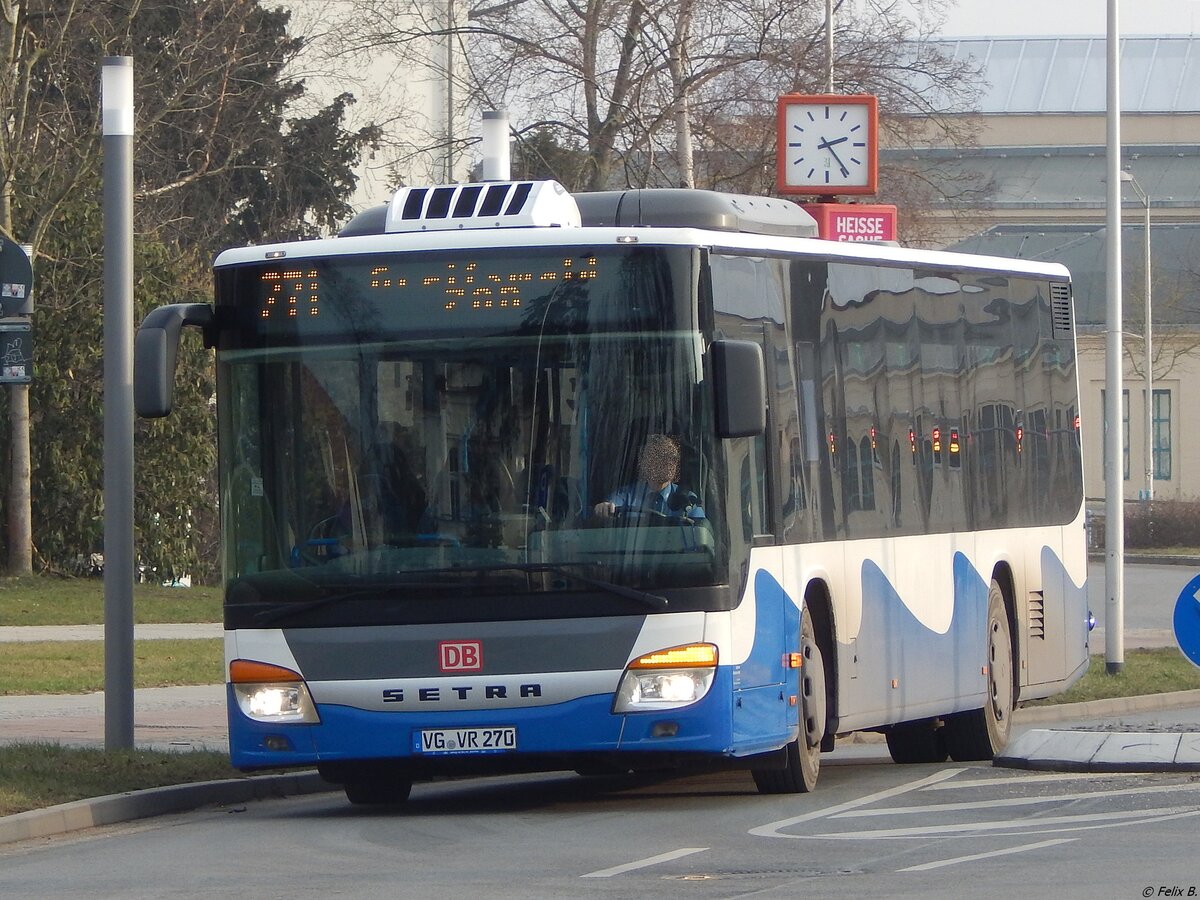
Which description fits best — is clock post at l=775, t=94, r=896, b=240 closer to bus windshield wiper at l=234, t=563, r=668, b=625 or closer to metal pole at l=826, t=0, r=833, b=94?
metal pole at l=826, t=0, r=833, b=94

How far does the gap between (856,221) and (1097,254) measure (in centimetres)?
5300

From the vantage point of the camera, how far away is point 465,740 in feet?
35.2

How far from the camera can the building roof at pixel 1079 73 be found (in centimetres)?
8319

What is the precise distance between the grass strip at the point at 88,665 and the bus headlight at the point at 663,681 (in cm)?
772

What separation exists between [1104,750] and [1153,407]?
182 ft

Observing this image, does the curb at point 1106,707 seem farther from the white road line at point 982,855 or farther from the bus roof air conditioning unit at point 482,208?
the white road line at point 982,855

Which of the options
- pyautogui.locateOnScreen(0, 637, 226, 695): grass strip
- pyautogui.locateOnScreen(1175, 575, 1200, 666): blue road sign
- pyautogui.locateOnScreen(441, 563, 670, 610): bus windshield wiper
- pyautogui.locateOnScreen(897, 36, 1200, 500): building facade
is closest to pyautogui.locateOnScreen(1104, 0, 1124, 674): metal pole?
pyautogui.locateOnScreen(1175, 575, 1200, 666): blue road sign

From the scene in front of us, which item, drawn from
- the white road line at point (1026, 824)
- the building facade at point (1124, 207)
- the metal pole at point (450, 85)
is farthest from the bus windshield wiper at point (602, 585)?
the building facade at point (1124, 207)

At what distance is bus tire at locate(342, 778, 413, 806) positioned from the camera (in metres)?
12.1

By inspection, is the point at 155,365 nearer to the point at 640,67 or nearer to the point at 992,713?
the point at 992,713

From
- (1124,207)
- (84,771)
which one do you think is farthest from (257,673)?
(1124,207)

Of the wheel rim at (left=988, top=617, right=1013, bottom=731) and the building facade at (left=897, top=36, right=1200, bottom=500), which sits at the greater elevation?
the building facade at (left=897, top=36, right=1200, bottom=500)

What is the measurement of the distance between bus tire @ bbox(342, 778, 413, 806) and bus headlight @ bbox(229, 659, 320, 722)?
1186 millimetres

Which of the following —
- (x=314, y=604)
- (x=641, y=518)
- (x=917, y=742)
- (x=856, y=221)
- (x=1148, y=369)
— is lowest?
(x=917, y=742)
